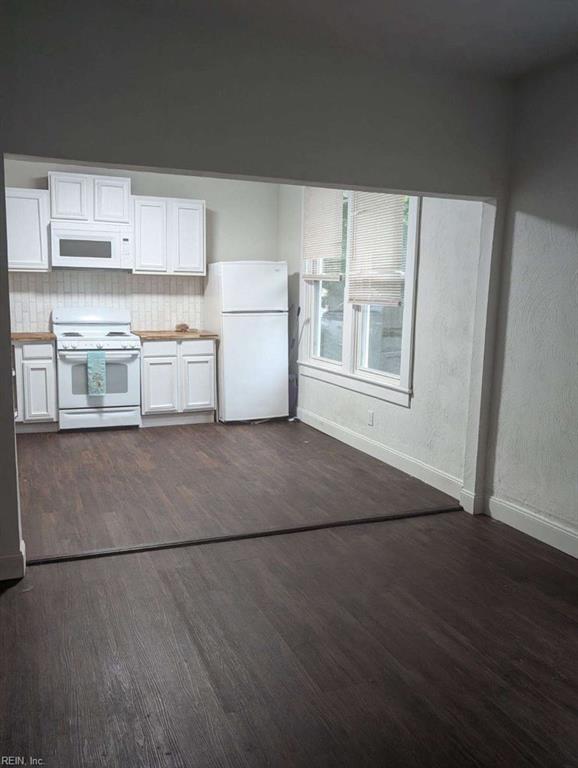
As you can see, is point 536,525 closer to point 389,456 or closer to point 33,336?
point 389,456

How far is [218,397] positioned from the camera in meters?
6.37

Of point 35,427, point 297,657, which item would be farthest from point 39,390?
point 297,657

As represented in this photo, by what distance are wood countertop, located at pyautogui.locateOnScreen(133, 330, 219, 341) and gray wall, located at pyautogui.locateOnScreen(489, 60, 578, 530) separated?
3.24 metres

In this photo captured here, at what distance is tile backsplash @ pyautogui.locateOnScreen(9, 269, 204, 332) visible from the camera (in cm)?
600

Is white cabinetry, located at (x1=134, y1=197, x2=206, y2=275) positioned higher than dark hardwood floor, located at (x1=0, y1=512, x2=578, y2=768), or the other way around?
white cabinetry, located at (x1=134, y1=197, x2=206, y2=275)

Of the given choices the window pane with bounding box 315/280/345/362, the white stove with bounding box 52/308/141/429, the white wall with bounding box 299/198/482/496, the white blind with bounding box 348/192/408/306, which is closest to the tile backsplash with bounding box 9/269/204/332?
the white stove with bounding box 52/308/141/429

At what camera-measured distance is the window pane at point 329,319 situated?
574 cm

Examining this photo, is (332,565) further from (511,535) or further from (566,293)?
(566,293)

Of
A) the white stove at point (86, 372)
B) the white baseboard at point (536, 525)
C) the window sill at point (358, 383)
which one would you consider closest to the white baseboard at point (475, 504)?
the white baseboard at point (536, 525)

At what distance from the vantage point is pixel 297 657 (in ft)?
7.73

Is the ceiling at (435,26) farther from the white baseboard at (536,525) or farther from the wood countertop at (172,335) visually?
the wood countertop at (172,335)

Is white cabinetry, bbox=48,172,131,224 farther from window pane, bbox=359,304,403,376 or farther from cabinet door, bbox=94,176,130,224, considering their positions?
window pane, bbox=359,304,403,376

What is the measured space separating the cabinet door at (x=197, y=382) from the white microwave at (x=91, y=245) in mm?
1092

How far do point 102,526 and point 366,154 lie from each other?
2451 millimetres
